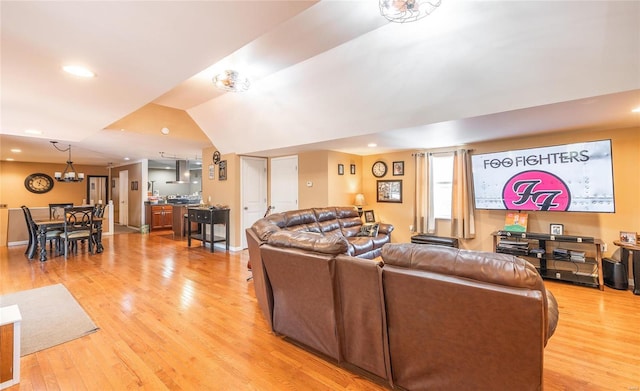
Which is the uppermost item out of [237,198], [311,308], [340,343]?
[237,198]

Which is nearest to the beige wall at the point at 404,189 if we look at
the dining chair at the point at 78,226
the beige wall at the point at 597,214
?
the beige wall at the point at 597,214

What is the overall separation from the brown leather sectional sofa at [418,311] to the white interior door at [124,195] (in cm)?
970

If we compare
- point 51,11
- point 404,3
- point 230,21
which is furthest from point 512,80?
point 51,11

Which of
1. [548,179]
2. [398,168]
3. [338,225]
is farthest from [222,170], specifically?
[548,179]

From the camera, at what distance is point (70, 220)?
5664 millimetres

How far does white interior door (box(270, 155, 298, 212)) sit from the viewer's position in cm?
604

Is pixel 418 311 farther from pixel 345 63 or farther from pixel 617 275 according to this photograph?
pixel 617 275

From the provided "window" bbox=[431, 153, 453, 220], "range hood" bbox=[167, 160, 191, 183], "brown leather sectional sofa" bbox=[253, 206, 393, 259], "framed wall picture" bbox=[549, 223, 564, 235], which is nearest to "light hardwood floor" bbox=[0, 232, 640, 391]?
"framed wall picture" bbox=[549, 223, 564, 235]

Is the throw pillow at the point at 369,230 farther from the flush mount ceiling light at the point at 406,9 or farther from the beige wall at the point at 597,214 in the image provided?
the flush mount ceiling light at the point at 406,9

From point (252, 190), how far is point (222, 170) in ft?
2.66

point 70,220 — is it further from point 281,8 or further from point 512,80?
point 512,80

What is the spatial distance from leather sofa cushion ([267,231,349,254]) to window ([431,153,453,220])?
12.7 feet

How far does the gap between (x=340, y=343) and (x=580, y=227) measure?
4.15 m

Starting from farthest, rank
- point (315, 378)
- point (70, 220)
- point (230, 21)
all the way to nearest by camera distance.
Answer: point (70, 220) < point (315, 378) < point (230, 21)
